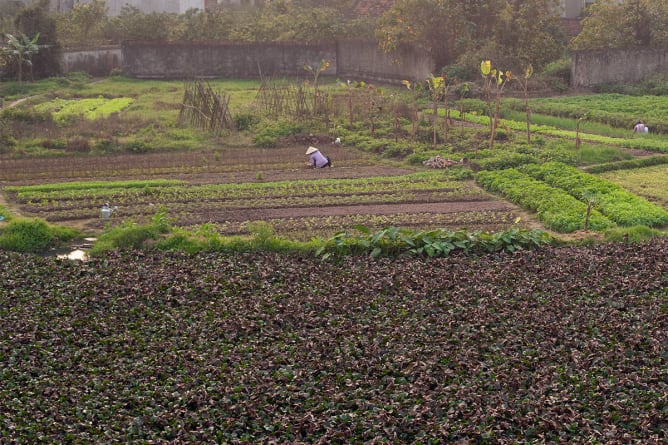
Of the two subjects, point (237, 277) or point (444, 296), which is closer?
point (444, 296)

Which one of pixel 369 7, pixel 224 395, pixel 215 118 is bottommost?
pixel 224 395

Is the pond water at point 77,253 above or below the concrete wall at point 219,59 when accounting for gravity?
below

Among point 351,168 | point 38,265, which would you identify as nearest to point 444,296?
point 38,265

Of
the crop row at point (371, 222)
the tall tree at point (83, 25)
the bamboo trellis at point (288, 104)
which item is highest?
the tall tree at point (83, 25)

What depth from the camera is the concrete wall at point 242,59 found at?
39094 mm

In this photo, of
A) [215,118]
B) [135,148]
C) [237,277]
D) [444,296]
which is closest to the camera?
[444,296]

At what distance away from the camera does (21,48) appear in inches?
1326

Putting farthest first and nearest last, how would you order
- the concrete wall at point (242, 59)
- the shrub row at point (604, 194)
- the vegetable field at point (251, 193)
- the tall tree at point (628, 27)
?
the concrete wall at point (242, 59), the tall tree at point (628, 27), the vegetable field at point (251, 193), the shrub row at point (604, 194)

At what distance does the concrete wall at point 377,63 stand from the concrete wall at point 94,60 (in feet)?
32.4

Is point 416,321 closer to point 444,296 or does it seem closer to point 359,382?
point 444,296

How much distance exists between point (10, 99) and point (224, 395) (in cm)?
2547

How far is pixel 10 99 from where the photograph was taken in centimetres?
3136

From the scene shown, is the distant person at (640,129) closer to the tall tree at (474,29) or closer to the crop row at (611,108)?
the crop row at (611,108)

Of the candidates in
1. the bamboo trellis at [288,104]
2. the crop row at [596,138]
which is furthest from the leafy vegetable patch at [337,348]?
the bamboo trellis at [288,104]
